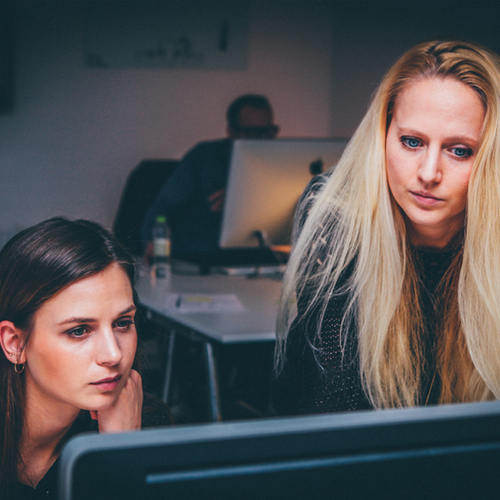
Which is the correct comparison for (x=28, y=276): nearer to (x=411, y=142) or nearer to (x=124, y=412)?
(x=124, y=412)

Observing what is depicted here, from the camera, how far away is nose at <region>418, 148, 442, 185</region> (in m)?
0.77

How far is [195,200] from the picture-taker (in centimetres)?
270

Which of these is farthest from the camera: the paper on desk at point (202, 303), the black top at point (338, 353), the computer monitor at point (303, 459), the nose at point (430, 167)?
the paper on desk at point (202, 303)

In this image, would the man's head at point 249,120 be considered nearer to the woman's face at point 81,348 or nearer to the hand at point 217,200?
the hand at point 217,200

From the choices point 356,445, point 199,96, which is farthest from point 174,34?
point 356,445

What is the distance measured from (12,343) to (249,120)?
6.98 feet

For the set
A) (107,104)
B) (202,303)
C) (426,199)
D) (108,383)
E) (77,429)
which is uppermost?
(107,104)

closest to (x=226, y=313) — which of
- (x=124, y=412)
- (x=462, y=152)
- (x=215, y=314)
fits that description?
(x=215, y=314)

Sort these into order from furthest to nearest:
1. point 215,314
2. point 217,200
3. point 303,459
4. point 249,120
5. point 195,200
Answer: point 249,120 → point 195,200 → point 217,200 → point 215,314 → point 303,459

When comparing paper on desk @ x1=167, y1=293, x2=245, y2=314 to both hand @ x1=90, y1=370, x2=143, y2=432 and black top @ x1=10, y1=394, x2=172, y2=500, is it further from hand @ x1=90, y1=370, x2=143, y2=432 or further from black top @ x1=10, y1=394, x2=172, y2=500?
hand @ x1=90, y1=370, x2=143, y2=432

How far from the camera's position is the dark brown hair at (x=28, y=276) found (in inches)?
32.7

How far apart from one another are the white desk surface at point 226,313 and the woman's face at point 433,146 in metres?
0.74

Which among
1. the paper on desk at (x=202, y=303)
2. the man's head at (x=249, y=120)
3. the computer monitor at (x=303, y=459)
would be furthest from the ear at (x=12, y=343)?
the man's head at (x=249, y=120)

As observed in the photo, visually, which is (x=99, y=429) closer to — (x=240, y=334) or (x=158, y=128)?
(x=240, y=334)
